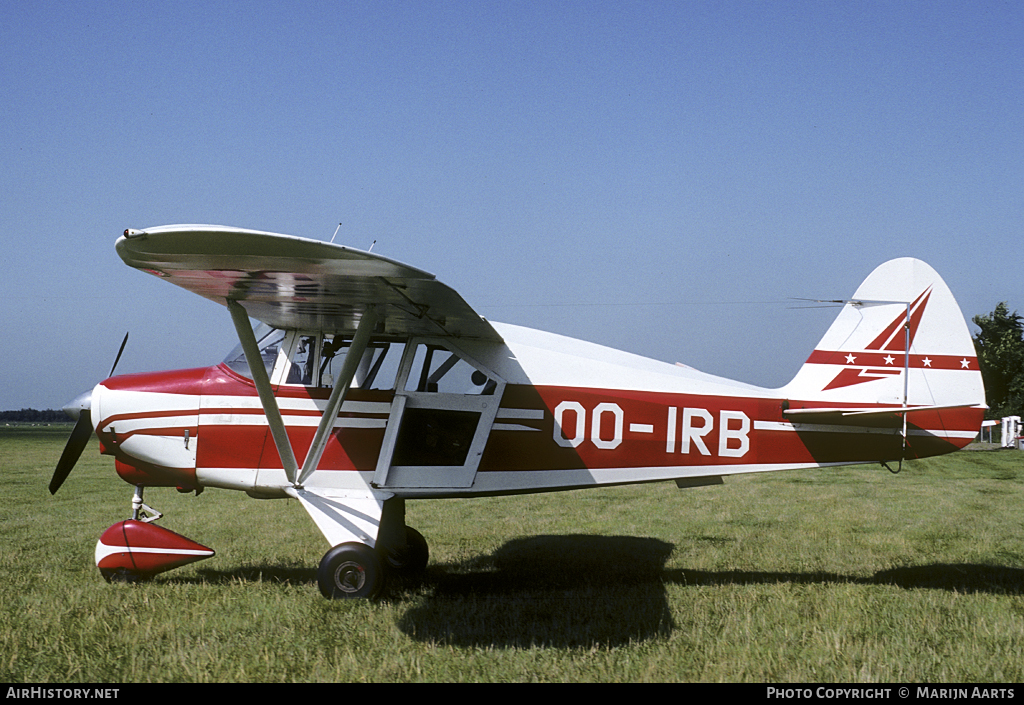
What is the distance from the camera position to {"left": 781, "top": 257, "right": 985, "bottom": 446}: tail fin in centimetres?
664

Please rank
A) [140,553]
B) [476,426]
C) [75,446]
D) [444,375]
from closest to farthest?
[140,553] < [476,426] < [444,375] < [75,446]

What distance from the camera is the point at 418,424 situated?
21.0 feet

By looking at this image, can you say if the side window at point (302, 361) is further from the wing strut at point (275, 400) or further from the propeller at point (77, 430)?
the propeller at point (77, 430)

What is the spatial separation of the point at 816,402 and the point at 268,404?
16.3 feet

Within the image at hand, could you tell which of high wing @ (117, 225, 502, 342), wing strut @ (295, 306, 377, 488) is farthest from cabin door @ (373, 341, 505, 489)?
wing strut @ (295, 306, 377, 488)

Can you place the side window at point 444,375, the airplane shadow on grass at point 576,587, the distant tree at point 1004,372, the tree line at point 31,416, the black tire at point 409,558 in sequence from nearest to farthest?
the airplane shadow on grass at point 576,587, the side window at point 444,375, the black tire at point 409,558, the distant tree at point 1004,372, the tree line at point 31,416

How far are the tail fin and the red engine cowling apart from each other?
18.5 feet

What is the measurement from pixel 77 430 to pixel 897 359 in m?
7.91

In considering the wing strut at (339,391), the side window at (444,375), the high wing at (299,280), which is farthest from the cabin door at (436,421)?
the wing strut at (339,391)

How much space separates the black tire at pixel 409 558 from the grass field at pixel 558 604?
190 mm

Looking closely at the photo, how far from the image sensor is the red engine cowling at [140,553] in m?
6.28

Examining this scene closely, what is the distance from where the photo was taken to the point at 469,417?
6.41 meters

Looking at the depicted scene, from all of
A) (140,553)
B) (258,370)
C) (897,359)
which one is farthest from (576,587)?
(140,553)

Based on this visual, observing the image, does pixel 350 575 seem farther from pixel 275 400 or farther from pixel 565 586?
pixel 565 586
